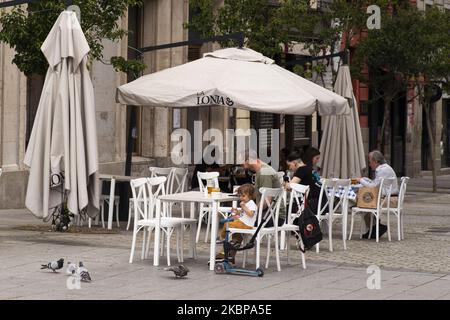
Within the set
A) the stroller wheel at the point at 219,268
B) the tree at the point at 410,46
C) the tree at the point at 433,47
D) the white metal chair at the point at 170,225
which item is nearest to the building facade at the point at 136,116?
the tree at the point at 410,46

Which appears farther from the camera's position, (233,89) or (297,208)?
(233,89)

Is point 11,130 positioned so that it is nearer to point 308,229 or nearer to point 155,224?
point 155,224

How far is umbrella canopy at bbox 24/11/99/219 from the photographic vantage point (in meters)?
16.3

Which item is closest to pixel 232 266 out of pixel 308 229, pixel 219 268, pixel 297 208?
pixel 219 268

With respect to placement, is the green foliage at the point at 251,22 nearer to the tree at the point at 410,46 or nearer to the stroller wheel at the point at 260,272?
the tree at the point at 410,46

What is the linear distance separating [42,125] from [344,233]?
442 centimetres

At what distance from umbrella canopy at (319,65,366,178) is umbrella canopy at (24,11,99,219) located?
20.4 ft

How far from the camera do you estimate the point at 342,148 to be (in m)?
21.8

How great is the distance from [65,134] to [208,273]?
12.5 ft

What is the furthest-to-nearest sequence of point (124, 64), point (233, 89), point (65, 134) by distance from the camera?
point (124, 64) < point (233, 89) < point (65, 134)

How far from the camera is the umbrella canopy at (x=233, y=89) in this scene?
17.5 meters

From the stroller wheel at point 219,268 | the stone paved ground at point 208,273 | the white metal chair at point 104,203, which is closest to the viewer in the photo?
the stone paved ground at point 208,273

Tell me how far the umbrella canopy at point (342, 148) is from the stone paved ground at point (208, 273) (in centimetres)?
326

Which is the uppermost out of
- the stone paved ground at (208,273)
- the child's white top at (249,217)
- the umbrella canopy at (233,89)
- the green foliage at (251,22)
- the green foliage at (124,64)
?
the green foliage at (251,22)
